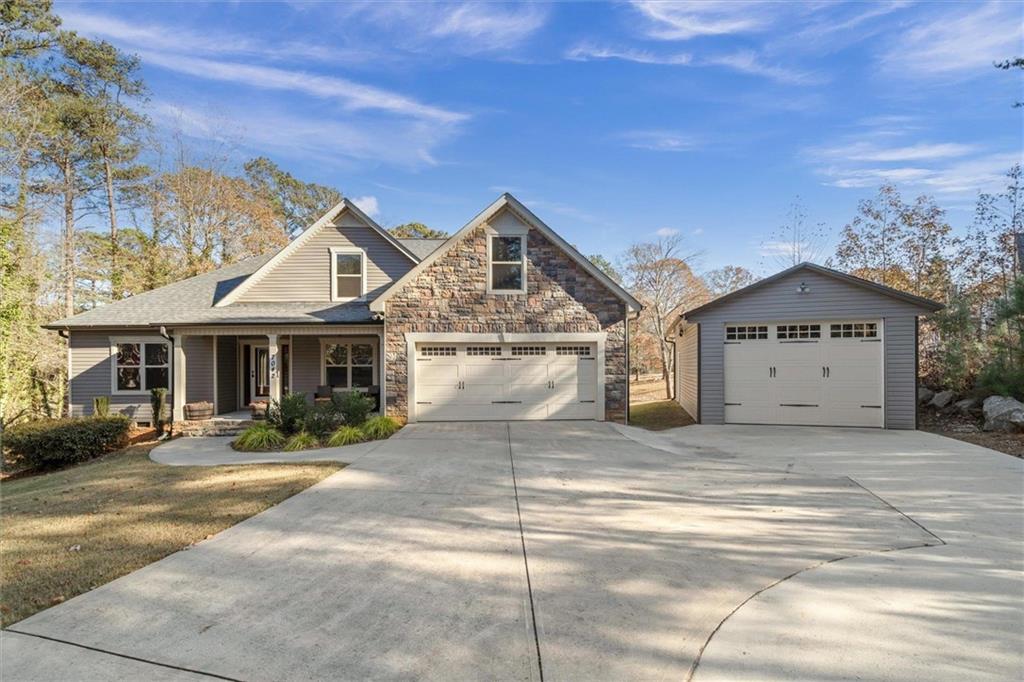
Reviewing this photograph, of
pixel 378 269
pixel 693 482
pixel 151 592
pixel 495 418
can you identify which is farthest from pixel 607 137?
pixel 151 592

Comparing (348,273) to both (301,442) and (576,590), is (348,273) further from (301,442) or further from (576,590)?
(576,590)

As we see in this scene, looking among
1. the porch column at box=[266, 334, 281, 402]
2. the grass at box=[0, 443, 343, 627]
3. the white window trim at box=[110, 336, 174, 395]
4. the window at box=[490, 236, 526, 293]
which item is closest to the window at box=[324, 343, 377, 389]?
the porch column at box=[266, 334, 281, 402]

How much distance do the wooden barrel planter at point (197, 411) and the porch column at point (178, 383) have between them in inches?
5.7

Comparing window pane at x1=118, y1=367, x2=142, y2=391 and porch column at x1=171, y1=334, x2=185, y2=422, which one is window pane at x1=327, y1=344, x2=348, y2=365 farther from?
window pane at x1=118, y1=367, x2=142, y2=391

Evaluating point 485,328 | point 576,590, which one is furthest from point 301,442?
point 576,590

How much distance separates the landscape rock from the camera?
42.4 ft

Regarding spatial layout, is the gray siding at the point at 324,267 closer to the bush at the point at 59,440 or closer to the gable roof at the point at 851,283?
the bush at the point at 59,440

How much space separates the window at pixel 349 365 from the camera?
49.0ft

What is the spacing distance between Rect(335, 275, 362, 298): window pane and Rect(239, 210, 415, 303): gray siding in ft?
0.89

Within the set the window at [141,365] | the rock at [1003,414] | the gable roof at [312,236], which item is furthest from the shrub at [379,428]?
the rock at [1003,414]

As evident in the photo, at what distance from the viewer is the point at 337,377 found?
14984 mm

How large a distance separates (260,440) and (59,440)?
14.4 ft

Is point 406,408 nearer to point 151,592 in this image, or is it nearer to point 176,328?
point 176,328

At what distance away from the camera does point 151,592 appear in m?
3.65
